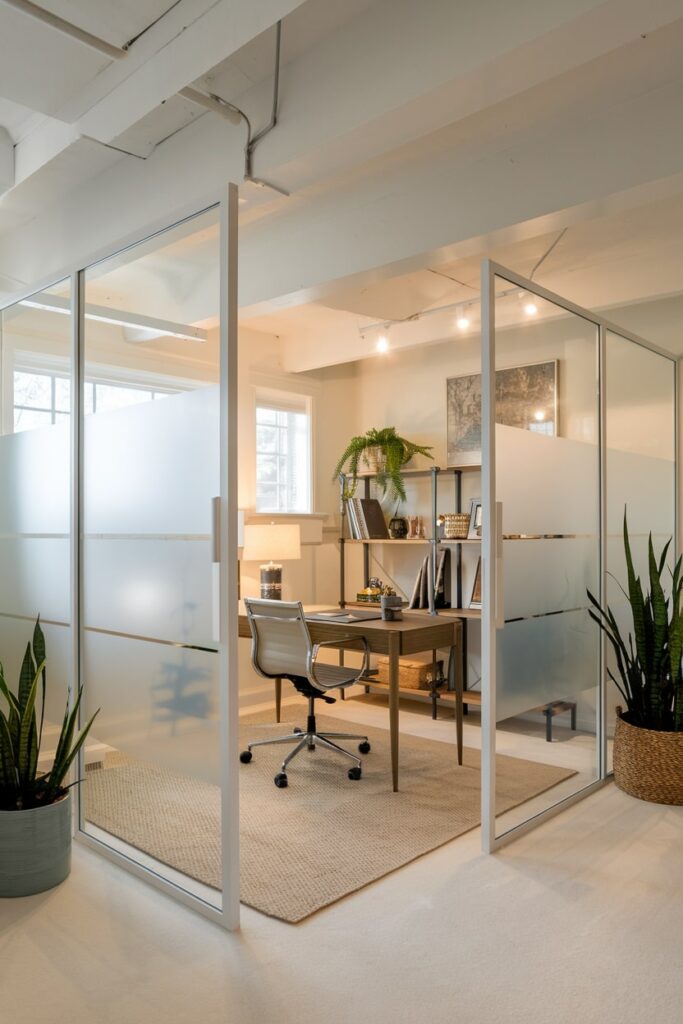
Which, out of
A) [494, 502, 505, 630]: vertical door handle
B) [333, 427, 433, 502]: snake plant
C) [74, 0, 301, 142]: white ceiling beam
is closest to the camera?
[74, 0, 301, 142]: white ceiling beam

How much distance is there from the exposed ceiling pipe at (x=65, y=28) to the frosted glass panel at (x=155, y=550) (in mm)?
513

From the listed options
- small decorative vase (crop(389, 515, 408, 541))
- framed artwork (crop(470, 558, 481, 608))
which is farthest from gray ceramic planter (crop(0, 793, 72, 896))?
small decorative vase (crop(389, 515, 408, 541))

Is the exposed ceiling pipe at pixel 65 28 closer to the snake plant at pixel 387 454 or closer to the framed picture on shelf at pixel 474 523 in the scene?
the framed picture on shelf at pixel 474 523

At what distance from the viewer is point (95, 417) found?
9.36 ft

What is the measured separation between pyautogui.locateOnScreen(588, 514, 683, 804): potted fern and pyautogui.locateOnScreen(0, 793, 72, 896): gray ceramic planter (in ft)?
7.86

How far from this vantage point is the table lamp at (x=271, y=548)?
4922mm

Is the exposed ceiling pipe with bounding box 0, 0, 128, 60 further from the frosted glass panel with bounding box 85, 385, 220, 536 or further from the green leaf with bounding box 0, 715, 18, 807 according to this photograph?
the green leaf with bounding box 0, 715, 18, 807

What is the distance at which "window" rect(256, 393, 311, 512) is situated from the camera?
5.53 metres

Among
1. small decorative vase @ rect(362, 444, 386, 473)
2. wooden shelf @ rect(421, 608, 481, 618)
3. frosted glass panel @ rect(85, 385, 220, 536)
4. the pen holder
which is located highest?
small decorative vase @ rect(362, 444, 386, 473)

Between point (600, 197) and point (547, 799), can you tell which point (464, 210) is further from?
point (547, 799)

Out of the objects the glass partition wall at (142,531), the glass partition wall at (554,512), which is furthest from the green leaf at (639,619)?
the glass partition wall at (142,531)

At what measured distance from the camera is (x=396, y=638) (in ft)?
11.8

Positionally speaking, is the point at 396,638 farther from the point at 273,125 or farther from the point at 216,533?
the point at 273,125

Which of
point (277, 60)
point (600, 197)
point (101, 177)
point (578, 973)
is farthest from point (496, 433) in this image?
point (101, 177)
